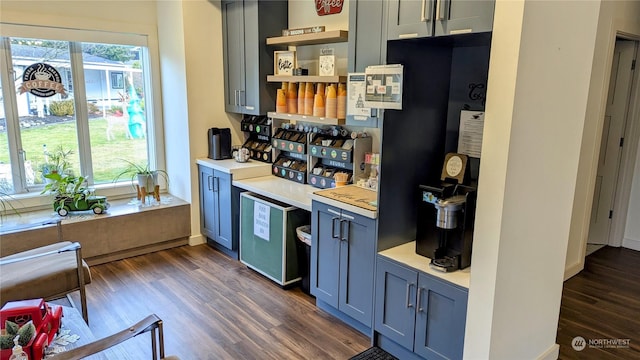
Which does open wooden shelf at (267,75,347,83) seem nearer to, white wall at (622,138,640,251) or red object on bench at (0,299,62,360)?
red object on bench at (0,299,62,360)

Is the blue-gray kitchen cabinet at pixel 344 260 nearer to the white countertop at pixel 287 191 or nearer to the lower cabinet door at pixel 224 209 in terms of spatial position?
the white countertop at pixel 287 191

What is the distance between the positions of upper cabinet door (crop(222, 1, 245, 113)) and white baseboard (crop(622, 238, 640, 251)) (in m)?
4.18

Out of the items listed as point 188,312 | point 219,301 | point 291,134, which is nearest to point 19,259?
point 188,312

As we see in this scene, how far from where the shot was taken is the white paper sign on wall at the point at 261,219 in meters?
3.45

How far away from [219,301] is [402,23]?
2.34 meters

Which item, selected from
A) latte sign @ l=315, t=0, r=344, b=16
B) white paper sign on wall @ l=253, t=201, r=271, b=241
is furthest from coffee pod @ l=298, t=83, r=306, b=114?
white paper sign on wall @ l=253, t=201, r=271, b=241

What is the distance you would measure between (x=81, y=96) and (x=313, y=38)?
7.98 ft

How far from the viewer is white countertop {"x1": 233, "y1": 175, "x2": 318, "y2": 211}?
326cm

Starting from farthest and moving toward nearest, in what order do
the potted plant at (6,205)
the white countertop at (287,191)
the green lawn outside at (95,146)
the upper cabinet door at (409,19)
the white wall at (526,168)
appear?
1. the green lawn outside at (95,146)
2. the potted plant at (6,205)
3. the white countertop at (287,191)
4. the upper cabinet door at (409,19)
5. the white wall at (526,168)

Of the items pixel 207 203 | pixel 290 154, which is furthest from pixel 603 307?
pixel 207 203

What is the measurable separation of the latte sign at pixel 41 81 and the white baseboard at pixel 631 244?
19.1 feet

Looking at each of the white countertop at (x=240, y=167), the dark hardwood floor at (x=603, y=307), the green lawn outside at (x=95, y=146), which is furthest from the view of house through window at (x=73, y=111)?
the dark hardwood floor at (x=603, y=307)

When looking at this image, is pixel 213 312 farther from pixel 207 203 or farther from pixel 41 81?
pixel 41 81

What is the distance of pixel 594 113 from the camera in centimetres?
365
